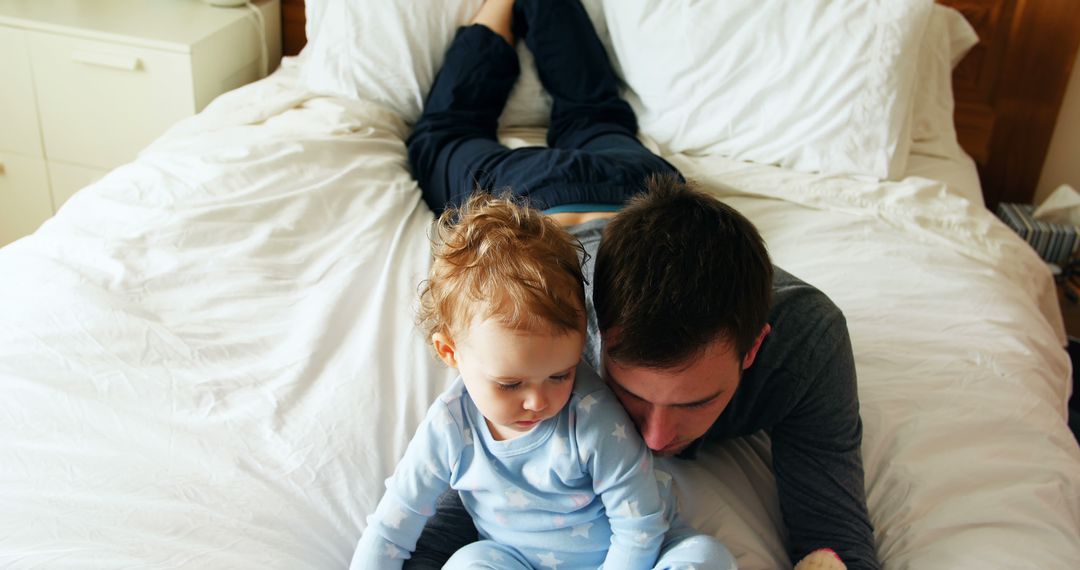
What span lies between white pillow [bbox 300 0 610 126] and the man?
48cm

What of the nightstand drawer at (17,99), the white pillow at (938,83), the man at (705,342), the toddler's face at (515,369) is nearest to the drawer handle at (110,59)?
the nightstand drawer at (17,99)

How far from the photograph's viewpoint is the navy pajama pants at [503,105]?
159 cm

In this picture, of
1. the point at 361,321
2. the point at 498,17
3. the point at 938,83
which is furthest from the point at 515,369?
the point at 938,83

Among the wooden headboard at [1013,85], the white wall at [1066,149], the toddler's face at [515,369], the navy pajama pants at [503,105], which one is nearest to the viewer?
the toddler's face at [515,369]

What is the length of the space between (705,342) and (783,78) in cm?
107

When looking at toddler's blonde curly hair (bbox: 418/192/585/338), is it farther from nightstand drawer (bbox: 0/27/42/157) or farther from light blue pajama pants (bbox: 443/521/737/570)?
nightstand drawer (bbox: 0/27/42/157)

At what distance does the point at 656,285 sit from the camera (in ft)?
2.83

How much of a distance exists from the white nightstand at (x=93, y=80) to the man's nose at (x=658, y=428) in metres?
1.46

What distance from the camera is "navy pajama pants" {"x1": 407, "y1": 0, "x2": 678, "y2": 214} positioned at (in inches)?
62.7

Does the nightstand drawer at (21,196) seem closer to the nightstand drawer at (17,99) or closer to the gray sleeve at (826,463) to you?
the nightstand drawer at (17,99)

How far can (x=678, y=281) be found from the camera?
87cm

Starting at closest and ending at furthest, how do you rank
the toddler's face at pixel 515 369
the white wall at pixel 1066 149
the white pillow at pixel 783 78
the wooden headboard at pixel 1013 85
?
the toddler's face at pixel 515 369, the white pillow at pixel 783 78, the wooden headboard at pixel 1013 85, the white wall at pixel 1066 149

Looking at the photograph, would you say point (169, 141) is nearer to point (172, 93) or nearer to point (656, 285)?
point (172, 93)

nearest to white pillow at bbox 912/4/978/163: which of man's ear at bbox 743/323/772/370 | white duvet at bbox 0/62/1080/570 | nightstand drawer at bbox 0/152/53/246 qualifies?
white duvet at bbox 0/62/1080/570
